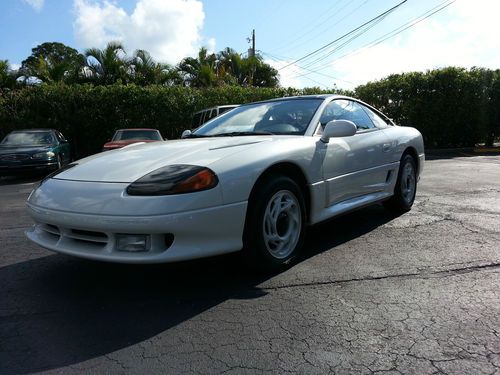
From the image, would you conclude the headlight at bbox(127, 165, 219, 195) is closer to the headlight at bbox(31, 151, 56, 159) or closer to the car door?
the car door

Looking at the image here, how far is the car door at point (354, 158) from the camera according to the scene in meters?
4.07

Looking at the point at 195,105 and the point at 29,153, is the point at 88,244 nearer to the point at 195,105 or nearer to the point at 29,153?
the point at 29,153

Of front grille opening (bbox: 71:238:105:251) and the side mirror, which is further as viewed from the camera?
the side mirror

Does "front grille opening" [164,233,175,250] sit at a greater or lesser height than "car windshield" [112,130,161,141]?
lesser

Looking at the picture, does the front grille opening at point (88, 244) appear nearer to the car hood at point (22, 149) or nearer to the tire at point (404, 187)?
the tire at point (404, 187)

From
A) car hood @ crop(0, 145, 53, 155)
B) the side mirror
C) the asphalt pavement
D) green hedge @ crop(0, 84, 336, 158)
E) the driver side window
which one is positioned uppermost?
green hedge @ crop(0, 84, 336, 158)

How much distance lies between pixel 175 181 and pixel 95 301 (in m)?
A: 0.98

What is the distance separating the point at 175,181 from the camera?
294 centimetres

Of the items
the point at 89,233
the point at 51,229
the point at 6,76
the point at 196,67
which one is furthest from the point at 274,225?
the point at 196,67

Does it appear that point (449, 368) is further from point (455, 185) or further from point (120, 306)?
point (455, 185)

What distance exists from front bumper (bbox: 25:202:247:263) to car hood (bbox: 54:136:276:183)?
1.08 feet

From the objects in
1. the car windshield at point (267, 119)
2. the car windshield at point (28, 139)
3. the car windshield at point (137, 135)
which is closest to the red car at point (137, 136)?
the car windshield at point (137, 135)

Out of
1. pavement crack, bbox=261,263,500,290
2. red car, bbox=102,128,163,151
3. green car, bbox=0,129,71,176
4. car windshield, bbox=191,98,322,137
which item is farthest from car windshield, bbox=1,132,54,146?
pavement crack, bbox=261,263,500,290

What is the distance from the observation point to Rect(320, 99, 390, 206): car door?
13.4 feet
